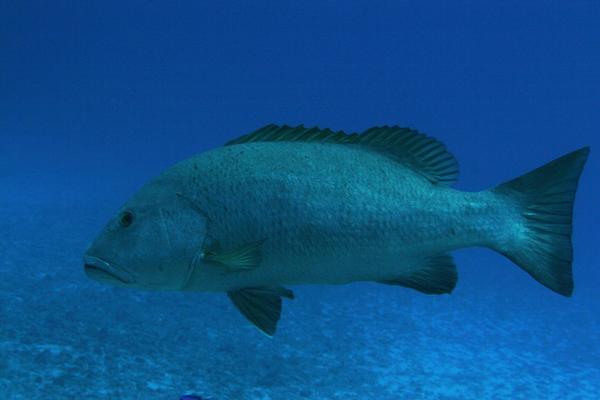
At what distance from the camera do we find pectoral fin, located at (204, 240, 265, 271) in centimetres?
232

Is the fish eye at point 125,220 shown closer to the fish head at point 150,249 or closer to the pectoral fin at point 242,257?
the fish head at point 150,249

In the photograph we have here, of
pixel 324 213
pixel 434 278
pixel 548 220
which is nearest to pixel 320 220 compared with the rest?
pixel 324 213

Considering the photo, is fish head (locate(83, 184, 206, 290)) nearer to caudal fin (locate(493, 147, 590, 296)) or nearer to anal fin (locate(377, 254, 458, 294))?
anal fin (locate(377, 254, 458, 294))

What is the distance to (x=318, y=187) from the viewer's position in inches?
103

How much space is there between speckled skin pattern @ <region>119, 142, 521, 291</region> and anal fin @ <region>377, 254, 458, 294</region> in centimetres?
4

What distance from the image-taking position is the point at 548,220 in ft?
9.46

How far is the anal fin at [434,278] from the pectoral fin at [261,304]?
615mm

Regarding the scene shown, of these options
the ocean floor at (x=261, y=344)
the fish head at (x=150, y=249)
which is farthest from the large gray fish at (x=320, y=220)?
the ocean floor at (x=261, y=344)

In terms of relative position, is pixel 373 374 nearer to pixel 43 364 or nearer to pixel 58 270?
Answer: pixel 43 364

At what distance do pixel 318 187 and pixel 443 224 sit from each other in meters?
0.74

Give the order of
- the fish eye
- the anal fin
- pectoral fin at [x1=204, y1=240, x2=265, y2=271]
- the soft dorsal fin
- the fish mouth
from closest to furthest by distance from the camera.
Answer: pectoral fin at [x1=204, y1=240, x2=265, y2=271] < the fish mouth < the fish eye < the anal fin < the soft dorsal fin

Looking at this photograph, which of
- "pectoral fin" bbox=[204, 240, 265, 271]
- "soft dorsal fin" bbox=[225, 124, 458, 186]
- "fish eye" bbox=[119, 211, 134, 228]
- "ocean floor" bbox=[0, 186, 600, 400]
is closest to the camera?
"pectoral fin" bbox=[204, 240, 265, 271]

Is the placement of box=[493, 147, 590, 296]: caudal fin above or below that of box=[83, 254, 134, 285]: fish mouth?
above

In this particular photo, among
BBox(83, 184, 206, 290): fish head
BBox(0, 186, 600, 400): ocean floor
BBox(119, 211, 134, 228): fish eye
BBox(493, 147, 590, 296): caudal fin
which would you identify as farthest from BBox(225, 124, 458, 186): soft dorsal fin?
BBox(0, 186, 600, 400): ocean floor
